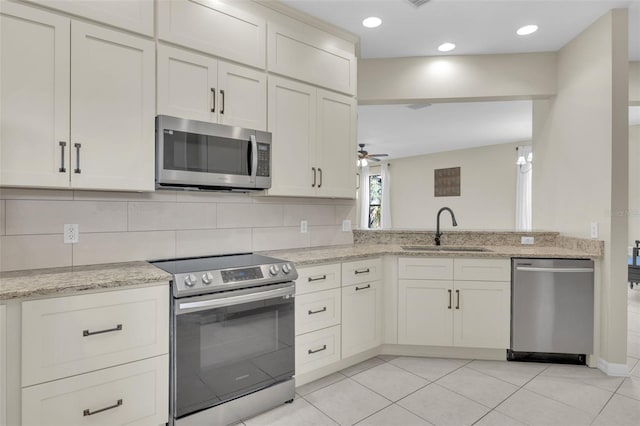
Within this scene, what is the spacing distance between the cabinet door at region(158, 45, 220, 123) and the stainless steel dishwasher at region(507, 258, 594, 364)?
103 inches

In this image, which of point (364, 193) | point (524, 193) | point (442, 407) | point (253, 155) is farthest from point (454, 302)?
point (364, 193)

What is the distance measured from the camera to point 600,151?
275cm

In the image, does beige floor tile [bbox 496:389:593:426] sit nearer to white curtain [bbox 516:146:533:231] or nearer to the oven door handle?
the oven door handle

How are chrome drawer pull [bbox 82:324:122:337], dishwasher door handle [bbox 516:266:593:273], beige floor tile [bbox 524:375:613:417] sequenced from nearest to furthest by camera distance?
chrome drawer pull [bbox 82:324:122:337], beige floor tile [bbox 524:375:613:417], dishwasher door handle [bbox 516:266:593:273]

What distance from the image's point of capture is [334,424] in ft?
6.57

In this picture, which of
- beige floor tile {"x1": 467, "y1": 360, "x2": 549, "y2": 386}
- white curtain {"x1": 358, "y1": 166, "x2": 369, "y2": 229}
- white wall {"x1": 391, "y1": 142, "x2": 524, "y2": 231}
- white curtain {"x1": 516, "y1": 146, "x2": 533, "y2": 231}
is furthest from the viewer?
white curtain {"x1": 358, "y1": 166, "x2": 369, "y2": 229}

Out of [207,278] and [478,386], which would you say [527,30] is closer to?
[478,386]

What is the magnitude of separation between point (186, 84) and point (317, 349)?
196 centimetres

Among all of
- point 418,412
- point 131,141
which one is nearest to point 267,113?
point 131,141

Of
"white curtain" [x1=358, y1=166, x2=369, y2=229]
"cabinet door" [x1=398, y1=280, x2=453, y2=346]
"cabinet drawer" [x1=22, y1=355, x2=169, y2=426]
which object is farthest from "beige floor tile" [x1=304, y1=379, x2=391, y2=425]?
"white curtain" [x1=358, y1=166, x2=369, y2=229]

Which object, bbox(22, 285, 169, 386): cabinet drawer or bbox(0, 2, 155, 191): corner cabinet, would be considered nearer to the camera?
bbox(22, 285, 169, 386): cabinet drawer

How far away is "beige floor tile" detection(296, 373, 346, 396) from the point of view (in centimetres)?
237

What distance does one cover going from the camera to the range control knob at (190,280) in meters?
1.78

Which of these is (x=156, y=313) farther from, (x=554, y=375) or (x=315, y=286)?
(x=554, y=375)
